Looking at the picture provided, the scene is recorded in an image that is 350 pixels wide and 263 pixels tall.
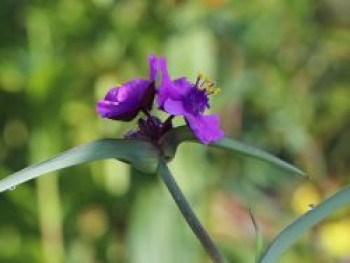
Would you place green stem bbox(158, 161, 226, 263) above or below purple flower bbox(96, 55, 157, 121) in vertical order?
below

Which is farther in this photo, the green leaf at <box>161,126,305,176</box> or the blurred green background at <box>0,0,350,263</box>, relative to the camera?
the blurred green background at <box>0,0,350,263</box>

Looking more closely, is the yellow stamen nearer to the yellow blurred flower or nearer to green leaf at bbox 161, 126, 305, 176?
green leaf at bbox 161, 126, 305, 176

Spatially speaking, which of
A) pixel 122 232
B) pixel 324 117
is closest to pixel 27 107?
pixel 122 232

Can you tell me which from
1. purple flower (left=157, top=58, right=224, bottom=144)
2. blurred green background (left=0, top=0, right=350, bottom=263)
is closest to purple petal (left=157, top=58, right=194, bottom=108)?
purple flower (left=157, top=58, right=224, bottom=144)

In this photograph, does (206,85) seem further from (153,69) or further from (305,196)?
(305,196)

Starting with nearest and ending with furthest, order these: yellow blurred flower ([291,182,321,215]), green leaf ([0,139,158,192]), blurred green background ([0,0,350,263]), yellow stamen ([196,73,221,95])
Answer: green leaf ([0,139,158,192]), yellow stamen ([196,73,221,95]), blurred green background ([0,0,350,263]), yellow blurred flower ([291,182,321,215])

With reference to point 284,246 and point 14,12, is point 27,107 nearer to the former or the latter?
point 14,12

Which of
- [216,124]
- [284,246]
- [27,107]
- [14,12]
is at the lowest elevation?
[284,246]

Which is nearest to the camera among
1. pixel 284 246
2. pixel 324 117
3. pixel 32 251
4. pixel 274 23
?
pixel 284 246
